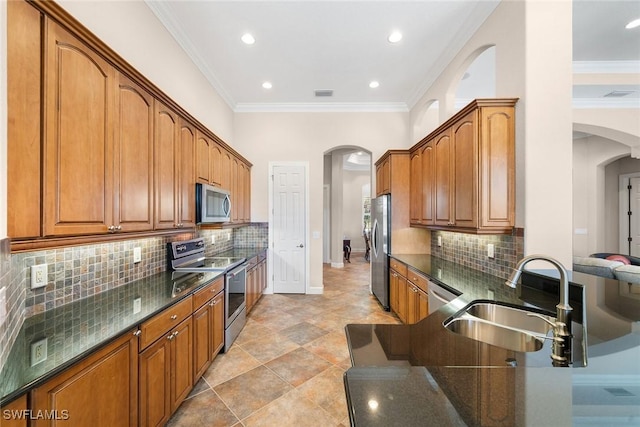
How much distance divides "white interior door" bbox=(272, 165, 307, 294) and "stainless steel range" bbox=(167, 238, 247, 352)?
52.8 inches

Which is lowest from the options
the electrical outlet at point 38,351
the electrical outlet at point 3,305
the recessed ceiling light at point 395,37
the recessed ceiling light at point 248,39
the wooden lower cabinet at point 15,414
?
the wooden lower cabinet at point 15,414

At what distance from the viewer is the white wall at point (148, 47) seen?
1742mm

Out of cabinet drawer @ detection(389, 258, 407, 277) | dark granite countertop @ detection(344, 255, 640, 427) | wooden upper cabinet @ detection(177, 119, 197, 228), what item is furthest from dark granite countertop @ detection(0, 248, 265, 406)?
cabinet drawer @ detection(389, 258, 407, 277)

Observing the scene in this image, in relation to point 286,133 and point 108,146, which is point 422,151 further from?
point 108,146

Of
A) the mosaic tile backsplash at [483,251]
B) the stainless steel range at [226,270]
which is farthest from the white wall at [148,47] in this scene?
the mosaic tile backsplash at [483,251]

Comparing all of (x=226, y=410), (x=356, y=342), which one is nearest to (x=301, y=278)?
(x=226, y=410)

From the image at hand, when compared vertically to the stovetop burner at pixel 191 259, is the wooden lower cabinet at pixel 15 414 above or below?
below

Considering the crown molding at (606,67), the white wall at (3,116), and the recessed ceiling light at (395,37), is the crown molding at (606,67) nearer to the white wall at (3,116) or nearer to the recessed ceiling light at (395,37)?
the recessed ceiling light at (395,37)

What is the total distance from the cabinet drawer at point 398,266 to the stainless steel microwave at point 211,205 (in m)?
2.35

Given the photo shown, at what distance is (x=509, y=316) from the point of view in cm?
162

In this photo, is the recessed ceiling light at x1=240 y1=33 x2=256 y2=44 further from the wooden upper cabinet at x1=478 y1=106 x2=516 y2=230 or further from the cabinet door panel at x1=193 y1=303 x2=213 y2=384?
the cabinet door panel at x1=193 y1=303 x2=213 y2=384

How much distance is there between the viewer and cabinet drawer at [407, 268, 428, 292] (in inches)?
102

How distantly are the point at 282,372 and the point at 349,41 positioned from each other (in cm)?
366

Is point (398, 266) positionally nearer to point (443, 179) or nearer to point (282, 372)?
point (443, 179)
